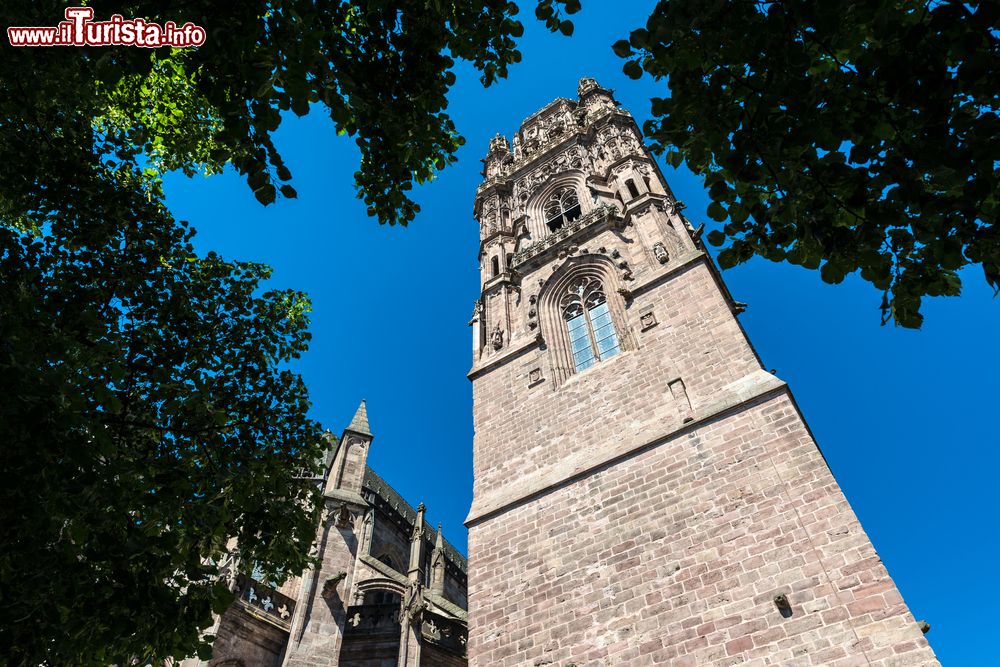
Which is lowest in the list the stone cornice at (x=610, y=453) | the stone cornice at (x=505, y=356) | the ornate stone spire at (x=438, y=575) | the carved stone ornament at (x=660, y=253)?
the stone cornice at (x=610, y=453)

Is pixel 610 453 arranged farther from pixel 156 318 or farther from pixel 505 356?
pixel 156 318

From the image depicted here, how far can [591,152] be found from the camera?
21031 mm

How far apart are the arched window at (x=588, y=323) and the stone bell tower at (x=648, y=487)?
0.18ft

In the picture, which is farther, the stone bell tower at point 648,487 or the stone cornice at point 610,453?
the stone cornice at point 610,453

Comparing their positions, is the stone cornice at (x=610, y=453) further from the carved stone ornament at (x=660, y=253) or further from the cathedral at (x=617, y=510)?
the carved stone ornament at (x=660, y=253)

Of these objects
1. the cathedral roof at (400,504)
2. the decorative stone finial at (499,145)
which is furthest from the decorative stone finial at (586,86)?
the cathedral roof at (400,504)

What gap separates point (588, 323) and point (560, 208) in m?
7.36

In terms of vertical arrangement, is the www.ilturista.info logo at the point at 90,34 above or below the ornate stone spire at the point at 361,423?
below

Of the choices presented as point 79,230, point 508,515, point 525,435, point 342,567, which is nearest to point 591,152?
point 525,435

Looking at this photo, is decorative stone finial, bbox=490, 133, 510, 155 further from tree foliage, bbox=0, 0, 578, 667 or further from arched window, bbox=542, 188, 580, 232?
tree foliage, bbox=0, 0, 578, 667

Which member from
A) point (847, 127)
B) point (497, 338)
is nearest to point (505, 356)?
point (497, 338)

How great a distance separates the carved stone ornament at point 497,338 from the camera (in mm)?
15656

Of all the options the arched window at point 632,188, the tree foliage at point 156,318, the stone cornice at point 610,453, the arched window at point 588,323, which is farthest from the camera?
the arched window at point 632,188

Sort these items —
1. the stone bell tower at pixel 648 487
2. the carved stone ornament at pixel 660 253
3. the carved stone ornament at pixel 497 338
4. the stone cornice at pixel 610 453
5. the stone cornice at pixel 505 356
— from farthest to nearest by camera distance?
the carved stone ornament at pixel 497 338 → the stone cornice at pixel 505 356 → the carved stone ornament at pixel 660 253 → the stone cornice at pixel 610 453 → the stone bell tower at pixel 648 487
